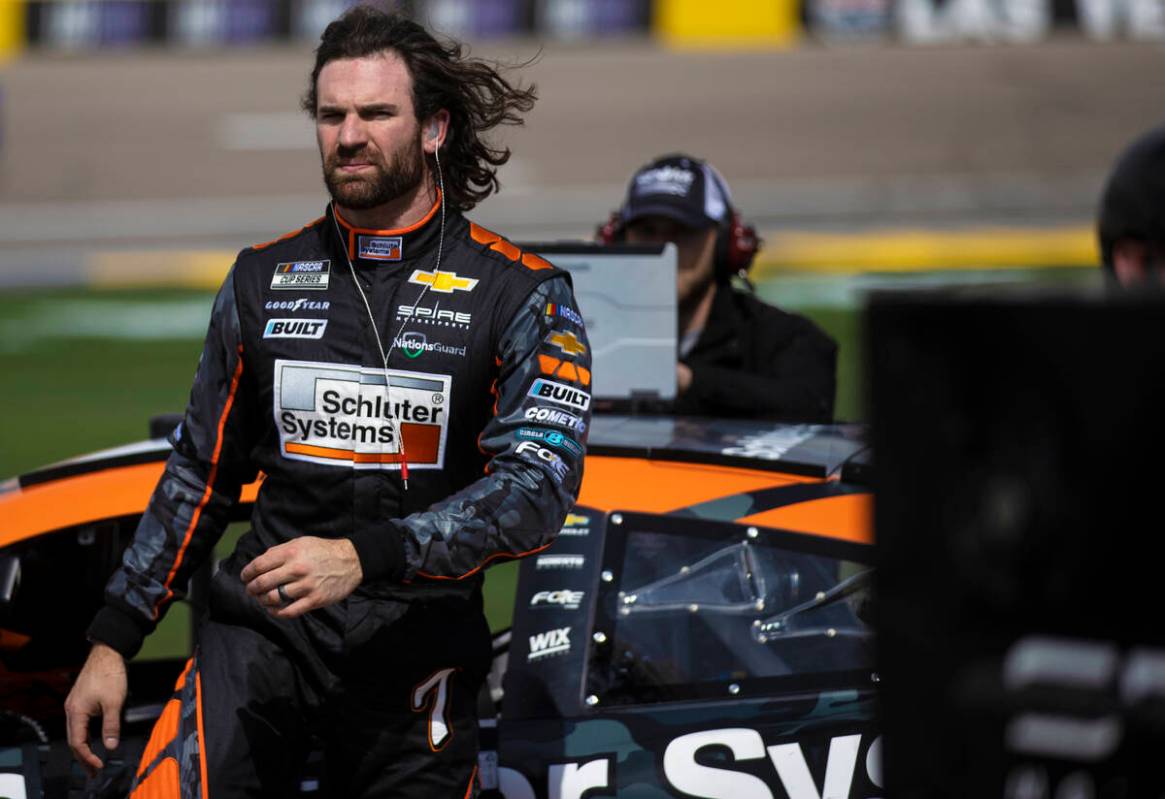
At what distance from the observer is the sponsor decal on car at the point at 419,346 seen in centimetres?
272

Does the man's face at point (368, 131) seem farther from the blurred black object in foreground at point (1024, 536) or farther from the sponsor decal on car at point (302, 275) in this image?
the blurred black object in foreground at point (1024, 536)

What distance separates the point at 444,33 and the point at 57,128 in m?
17.8

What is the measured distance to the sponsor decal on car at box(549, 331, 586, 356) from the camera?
2736mm

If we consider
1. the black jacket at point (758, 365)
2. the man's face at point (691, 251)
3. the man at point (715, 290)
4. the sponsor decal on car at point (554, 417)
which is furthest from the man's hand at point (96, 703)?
the man's face at point (691, 251)

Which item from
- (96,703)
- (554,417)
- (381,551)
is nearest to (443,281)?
(554,417)

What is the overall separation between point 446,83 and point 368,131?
0.19 m

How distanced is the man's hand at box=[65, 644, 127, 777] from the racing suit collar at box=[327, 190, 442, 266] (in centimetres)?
76

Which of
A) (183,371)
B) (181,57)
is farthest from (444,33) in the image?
(181,57)

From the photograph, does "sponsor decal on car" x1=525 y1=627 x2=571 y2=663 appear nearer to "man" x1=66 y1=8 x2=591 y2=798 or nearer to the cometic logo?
the cometic logo

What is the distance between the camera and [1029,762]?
1366 millimetres

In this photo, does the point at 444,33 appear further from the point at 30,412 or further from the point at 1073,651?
the point at 30,412

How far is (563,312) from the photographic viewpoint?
2.78 m

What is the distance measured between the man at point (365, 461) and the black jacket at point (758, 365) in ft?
5.69

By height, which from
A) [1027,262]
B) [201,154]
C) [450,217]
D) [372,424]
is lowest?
[372,424]
